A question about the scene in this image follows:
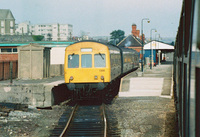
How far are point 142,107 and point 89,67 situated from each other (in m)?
3.28

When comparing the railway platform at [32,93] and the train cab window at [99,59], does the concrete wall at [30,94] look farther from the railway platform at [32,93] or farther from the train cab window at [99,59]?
the train cab window at [99,59]

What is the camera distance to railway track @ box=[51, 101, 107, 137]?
11083 millimetres

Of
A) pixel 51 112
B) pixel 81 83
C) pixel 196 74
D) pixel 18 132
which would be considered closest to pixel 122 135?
pixel 18 132

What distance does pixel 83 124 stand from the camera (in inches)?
495

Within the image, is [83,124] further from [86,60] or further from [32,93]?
[32,93]

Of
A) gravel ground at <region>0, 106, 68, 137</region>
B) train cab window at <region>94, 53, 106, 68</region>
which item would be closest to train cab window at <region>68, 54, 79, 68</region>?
train cab window at <region>94, 53, 106, 68</region>

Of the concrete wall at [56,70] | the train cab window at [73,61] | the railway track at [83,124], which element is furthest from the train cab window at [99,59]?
the concrete wall at [56,70]

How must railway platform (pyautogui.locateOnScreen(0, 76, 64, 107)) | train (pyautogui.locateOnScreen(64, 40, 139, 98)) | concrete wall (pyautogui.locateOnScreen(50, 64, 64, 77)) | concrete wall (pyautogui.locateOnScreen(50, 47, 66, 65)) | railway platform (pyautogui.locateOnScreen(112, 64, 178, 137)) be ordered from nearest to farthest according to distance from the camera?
railway platform (pyautogui.locateOnScreen(112, 64, 178, 137)) → train (pyautogui.locateOnScreen(64, 40, 139, 98)) → railway platform (pyautogui.locateOnScreen(0, 76, 64, 107)) → concrete wall (pyautogui.locateOnScreen(50, 64, 64, 77)) → concrete wall (pyautogui.locateOnScreen(50, 47, 66, 65))

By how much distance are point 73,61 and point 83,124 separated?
5537 mm

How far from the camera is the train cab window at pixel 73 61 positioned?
57.2ft

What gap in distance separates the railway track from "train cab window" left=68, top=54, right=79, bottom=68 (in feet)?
7.13

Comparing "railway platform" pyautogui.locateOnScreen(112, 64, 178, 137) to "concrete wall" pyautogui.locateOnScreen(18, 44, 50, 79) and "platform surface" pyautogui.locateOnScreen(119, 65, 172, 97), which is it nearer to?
"platform surface" pyautogui.locateOnScreen(119, 65, 172, 97)

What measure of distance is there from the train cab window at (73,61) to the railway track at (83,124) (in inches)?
85.6

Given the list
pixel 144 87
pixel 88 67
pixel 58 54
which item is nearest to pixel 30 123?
pixel 88 67
